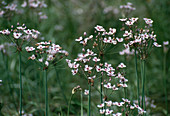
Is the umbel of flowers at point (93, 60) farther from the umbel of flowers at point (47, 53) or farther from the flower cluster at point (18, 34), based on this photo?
the flower cluster at point (18, 34)

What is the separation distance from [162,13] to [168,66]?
1.18m

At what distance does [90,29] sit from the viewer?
5.91 m

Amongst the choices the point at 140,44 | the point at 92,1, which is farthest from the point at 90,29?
the point at 140,44

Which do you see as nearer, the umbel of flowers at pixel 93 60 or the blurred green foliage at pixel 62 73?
the umbel of flowers at pixel 93 60

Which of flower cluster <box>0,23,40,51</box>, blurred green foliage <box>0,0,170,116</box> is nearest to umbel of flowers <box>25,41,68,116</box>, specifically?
flower cluster <box>0,23,40,51</box>

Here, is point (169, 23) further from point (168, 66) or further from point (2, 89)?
point (2, 89)

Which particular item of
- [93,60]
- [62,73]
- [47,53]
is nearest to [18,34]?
[47,53]

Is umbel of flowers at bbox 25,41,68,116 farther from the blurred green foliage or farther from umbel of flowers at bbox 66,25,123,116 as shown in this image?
the blurred green foliage

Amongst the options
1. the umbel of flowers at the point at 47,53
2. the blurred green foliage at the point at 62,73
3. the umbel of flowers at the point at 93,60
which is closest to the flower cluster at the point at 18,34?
the umbel of flowers at the point at 47,53

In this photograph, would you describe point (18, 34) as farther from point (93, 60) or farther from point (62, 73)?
point (62, 73)

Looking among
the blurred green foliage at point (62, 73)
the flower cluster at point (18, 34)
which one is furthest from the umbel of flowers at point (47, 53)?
the blurred green foliage at point (62, 73)

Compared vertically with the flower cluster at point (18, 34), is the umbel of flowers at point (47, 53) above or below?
below

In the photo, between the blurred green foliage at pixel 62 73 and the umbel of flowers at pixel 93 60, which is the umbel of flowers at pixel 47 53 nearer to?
the umbel of flowers at pixel 93 60

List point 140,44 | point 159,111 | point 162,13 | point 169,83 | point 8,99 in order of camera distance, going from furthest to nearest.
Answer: point 162,13 < point 169,83 < point 8,99 < point 159,111 < point 140,44
